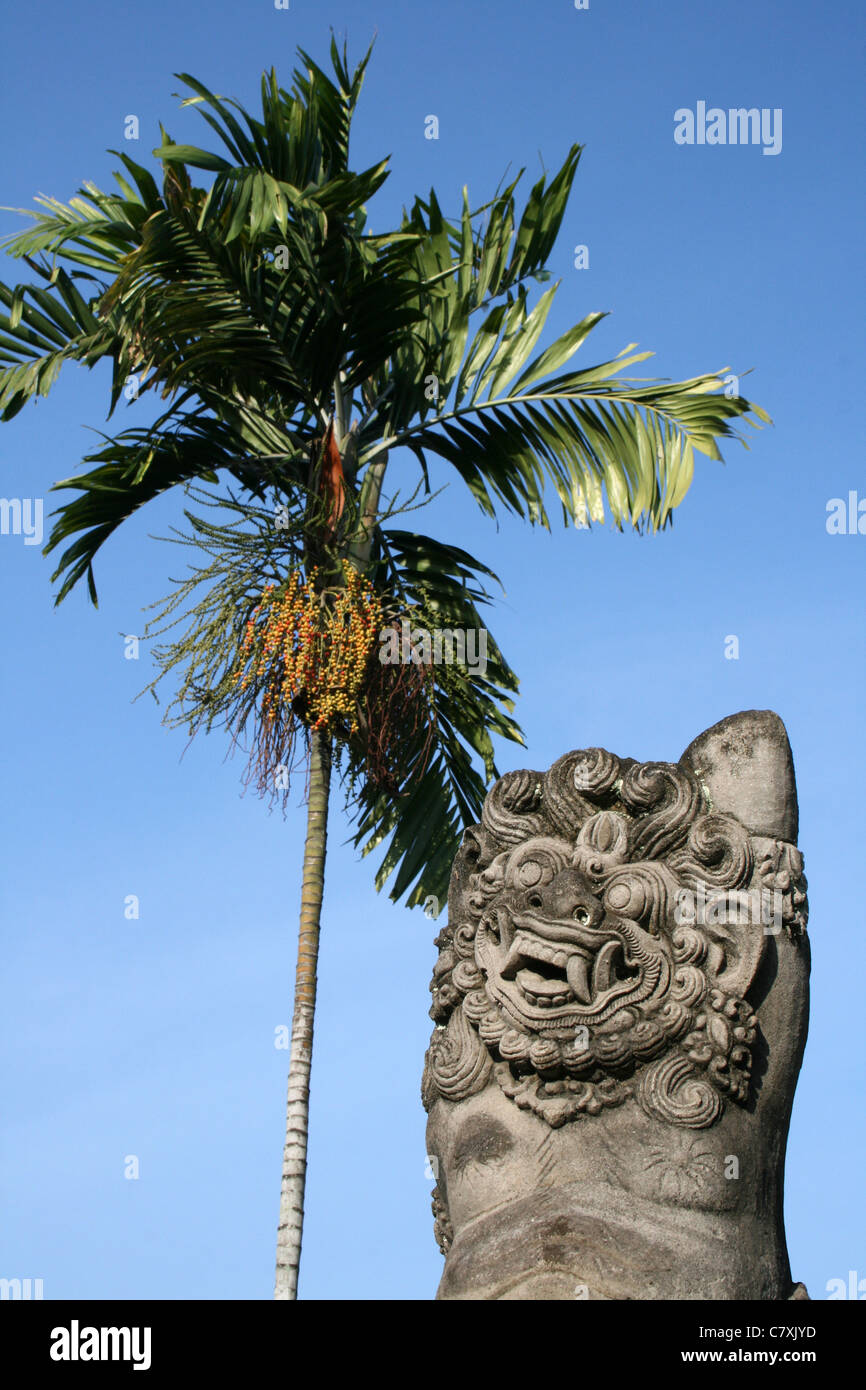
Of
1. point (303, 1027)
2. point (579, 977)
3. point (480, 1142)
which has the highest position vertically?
point (579, 977)

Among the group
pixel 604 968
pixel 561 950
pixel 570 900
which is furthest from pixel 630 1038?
pixel 570 900

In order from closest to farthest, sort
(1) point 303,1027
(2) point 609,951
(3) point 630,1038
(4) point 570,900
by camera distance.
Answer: (3) point 630,1038, (2) point 609,951, (4) point 570,900, (1) point 303,1027

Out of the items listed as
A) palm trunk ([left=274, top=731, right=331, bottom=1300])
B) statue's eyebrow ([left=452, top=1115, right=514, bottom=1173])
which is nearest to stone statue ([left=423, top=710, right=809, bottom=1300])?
statue's eyebrow ([left=452, top=1115, right=514, bottom=1173])

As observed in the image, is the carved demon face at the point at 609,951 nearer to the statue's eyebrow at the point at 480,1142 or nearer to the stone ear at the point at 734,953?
the stone ear at the point at 734,953

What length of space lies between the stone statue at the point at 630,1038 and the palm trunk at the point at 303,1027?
121cm

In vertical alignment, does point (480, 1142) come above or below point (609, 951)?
below

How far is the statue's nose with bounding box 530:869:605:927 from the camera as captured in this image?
548 cm

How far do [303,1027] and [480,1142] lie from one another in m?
1.87

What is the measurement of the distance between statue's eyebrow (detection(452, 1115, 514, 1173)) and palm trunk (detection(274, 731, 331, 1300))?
155 cm

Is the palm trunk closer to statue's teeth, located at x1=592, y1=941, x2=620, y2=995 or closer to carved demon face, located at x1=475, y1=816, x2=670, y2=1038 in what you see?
carved demon face, located at x1=475, y1=816, x2=670, y2=1038

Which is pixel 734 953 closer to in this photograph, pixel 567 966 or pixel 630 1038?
pixel 630 1038

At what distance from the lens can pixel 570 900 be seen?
5.49 metres
